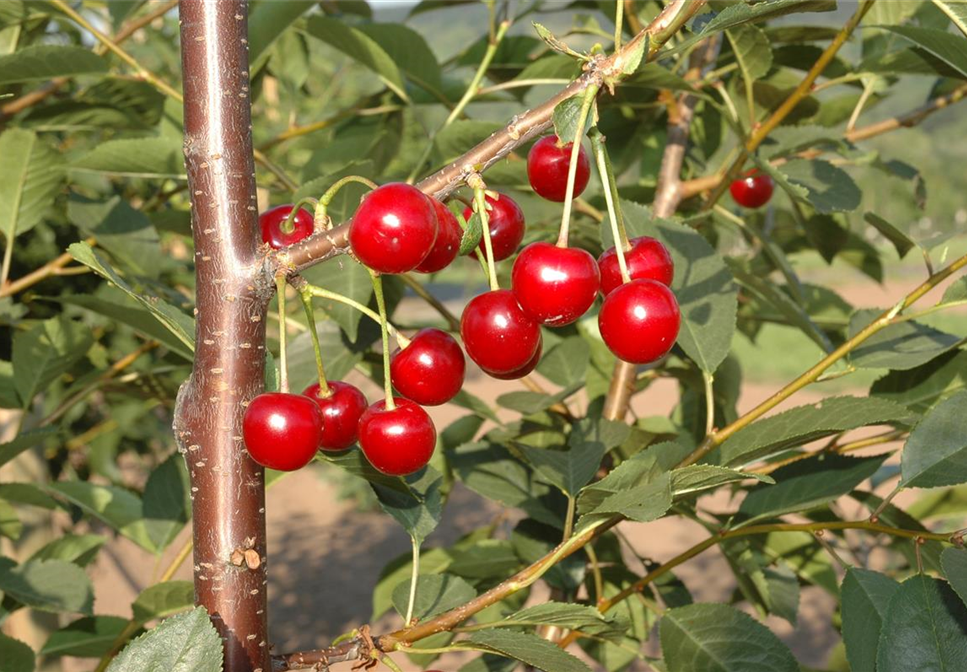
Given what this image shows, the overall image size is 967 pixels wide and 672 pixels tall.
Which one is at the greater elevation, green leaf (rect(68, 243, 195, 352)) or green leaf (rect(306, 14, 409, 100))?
green leaf (rect(306, 14, 409, 100))

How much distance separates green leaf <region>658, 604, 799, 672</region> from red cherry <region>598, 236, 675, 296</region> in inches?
14.5

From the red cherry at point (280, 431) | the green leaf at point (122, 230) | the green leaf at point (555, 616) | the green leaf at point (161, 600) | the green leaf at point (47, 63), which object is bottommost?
the green leaf at point (555, 616)

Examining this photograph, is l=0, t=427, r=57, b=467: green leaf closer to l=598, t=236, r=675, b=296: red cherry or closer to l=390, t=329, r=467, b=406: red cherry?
l=390, t=329, r=467, b=406: red cherry

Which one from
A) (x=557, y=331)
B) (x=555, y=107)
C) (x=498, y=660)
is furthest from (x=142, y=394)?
(x=555, y=107)

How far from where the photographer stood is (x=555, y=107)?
1.92 ft

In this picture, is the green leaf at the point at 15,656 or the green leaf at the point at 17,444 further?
the green leaf at the point at 17,444

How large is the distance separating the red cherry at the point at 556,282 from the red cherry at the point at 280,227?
21 cm

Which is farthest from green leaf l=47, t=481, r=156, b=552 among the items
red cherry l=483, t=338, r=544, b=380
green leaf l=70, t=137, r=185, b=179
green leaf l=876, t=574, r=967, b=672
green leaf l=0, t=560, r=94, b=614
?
green leaf l=876, t=574, r=967, b=672

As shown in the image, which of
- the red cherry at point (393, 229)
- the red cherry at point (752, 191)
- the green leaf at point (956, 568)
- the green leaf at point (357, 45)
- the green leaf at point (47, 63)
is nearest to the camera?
the red cherry at point (393, 229)

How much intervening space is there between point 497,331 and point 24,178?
3.26ft

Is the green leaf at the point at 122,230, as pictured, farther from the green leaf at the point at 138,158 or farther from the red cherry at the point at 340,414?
the red cherry at the point at 340,414

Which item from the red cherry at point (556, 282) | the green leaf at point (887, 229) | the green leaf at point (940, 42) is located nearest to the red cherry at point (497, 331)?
the red cherry at point (556, 282)

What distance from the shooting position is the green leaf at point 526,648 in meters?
0.69

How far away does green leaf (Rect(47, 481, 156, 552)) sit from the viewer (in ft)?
3.87
